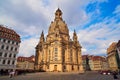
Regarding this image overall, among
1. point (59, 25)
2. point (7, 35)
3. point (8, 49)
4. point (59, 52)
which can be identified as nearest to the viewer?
point (8, 49)

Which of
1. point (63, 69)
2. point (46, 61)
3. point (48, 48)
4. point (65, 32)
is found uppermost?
point (65, 32)

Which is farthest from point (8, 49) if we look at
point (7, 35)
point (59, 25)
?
point (59, 25)

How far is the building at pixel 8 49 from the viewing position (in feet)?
166

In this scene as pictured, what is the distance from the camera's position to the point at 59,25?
257ft

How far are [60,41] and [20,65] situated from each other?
60511 mm

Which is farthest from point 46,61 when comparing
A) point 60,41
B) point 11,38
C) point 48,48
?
point 11,38

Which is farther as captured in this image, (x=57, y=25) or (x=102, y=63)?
(x=102, y=63)

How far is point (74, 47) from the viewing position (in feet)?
247

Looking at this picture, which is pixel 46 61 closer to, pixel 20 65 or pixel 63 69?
pixel 63 69

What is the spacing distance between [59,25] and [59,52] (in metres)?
19.9

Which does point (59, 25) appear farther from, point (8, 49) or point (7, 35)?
point (8, 49)

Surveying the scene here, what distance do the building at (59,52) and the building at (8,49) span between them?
17.6 meters

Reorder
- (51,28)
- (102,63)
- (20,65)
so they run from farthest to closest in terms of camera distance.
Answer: (102,63) < (20,65) < (51,28)

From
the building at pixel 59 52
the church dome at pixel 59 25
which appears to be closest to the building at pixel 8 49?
the building at pixel 59 52
